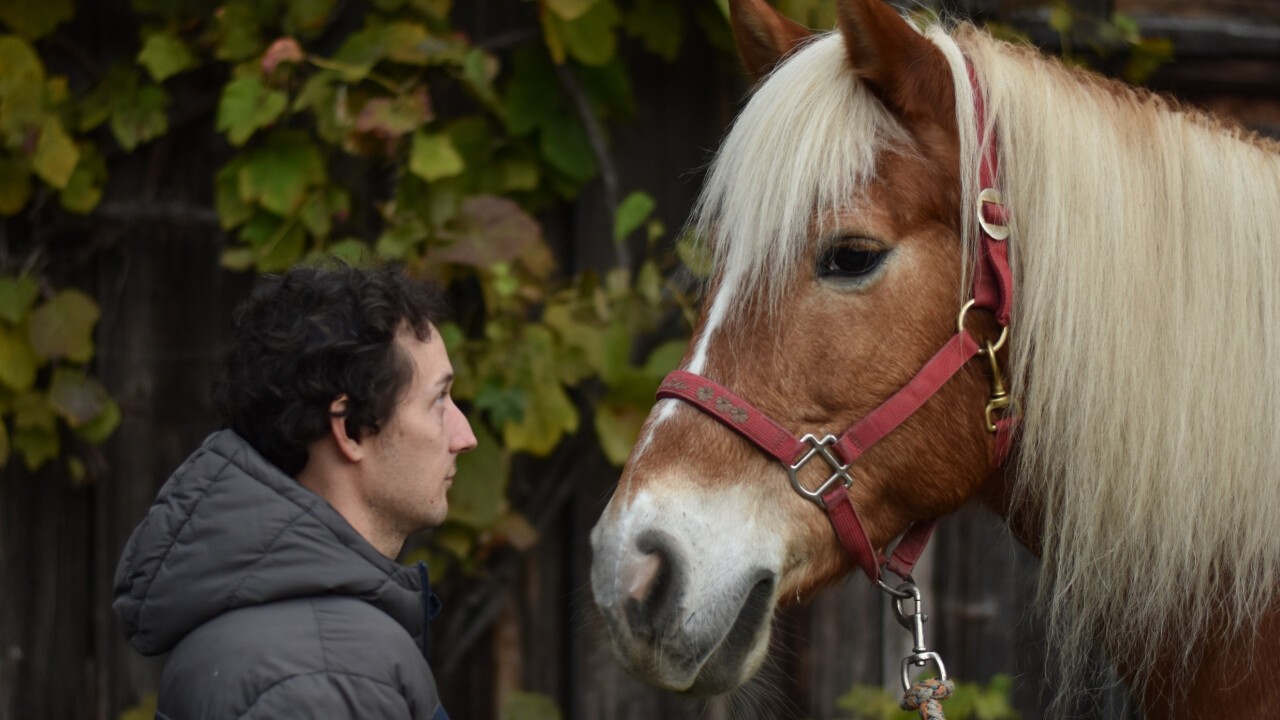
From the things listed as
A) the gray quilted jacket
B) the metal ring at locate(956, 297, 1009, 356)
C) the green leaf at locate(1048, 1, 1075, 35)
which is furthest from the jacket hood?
the green leaf at locate(1048, 1, 1075, 35)

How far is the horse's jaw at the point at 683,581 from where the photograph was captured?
4.79 ft

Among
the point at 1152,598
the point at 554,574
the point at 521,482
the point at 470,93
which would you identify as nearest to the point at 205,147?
the point at 470,93

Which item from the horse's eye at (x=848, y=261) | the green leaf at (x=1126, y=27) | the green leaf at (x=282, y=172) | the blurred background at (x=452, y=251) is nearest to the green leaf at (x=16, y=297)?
the blurred background at (x=452, y=251)

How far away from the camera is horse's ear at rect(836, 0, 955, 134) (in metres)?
1.53

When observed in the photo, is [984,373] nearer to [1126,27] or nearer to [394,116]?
[394,116]

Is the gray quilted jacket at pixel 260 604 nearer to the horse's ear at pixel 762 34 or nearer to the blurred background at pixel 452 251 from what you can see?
the horse's ear at pixel 762 34

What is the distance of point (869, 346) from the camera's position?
60.9 inches

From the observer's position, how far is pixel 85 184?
2654 millimetres

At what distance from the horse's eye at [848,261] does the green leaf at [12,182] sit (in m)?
1.99

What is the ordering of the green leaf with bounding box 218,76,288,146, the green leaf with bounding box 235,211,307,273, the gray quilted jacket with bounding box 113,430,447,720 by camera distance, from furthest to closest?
the green leaf with bounding box 235,211,307,273 < the green leaf with bounding box 218,76,288,146 < the gray quilted jacket with bounding box 113,430,447,720

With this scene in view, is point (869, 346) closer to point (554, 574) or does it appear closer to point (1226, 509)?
point (1226, 509)

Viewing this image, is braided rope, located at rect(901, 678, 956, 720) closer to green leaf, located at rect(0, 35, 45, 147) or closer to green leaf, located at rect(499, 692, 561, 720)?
green leaf, located at rect(499, 692, 561, 720)

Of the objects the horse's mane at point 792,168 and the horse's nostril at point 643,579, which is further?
the horse's mane at point 792,168

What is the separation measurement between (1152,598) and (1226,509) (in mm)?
157
